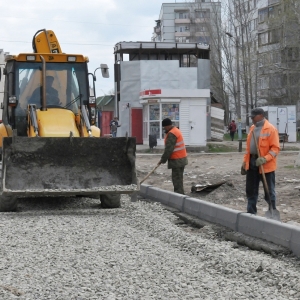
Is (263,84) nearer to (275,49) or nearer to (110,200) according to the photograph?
(275,49)

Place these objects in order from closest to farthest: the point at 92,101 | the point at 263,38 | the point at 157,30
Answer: the point at 92,101, the point at 263,38, the point at 157,30

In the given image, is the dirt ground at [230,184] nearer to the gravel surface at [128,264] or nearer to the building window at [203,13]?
the gravel surface at [128,264]

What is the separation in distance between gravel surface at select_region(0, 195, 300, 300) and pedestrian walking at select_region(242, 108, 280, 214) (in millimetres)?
1177

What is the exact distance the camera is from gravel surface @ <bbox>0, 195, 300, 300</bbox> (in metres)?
6.64

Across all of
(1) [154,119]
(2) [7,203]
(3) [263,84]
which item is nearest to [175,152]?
(2) [7,203]

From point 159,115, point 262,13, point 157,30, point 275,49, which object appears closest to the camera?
point 159,115

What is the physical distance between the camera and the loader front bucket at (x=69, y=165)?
12461 millimetres

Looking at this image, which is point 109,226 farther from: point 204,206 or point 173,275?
point 173,275

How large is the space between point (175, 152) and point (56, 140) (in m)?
2.84

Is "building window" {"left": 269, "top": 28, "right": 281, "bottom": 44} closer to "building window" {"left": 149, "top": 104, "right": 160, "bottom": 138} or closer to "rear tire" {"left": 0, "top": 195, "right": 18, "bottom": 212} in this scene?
"building window" {"left": 149, "top": 104, "right": 160, "bottom": 138}

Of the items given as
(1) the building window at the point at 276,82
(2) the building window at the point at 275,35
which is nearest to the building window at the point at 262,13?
(2) the building window at the point at 275,35

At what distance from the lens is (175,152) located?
14773 millimetres

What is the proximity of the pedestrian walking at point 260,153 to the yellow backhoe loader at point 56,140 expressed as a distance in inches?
86.2

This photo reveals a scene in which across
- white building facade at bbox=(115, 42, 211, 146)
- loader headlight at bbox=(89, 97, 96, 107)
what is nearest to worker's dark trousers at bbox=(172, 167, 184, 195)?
loader headlight at bbox=(89, 97, 96, 107)
